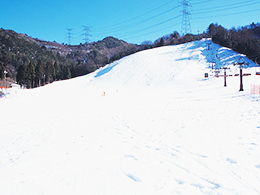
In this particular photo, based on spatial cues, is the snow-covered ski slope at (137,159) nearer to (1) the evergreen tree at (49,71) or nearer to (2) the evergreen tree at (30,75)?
(2) the evergreen tree at (30,75)

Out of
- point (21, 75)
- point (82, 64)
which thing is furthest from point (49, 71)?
point (82, 64)

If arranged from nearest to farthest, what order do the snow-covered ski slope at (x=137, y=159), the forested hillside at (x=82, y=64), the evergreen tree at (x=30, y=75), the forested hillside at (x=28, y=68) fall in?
the snow-covered ski slope at (x=137, y=159)
the forested hillside at (x=82, y=64)
the evergreen tree at (x=30, y=75)
the forested hillside at (x=28, y=68)

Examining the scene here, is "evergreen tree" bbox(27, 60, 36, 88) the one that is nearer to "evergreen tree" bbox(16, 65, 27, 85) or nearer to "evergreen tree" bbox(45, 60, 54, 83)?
"evergreen tree" bbox(16, 65, 27, 85)

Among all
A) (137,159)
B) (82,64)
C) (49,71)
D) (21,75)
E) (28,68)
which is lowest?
(137,159)

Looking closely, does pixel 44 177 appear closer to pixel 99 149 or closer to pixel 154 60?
pixel 99 149

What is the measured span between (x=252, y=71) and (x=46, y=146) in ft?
138

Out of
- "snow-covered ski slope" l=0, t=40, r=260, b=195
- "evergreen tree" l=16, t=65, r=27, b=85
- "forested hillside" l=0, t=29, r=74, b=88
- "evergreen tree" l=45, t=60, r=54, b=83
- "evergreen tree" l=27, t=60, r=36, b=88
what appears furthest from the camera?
"evergreen tree" l=45, t=60, r=54, b=83

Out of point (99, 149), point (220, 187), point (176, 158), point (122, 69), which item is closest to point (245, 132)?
point (176, 158)

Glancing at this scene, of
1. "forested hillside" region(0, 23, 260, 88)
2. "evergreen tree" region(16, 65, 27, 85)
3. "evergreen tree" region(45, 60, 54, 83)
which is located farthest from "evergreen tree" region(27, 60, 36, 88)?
"evergreen tree" region(45, 60, 54, 83)

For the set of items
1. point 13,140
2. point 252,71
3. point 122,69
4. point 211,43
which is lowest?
point 13,140

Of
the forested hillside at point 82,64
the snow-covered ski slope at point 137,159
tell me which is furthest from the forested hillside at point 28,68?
the snow-covered ski slope at point 137,159

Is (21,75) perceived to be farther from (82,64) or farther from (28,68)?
(82,64)

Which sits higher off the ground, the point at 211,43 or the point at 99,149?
the point at 211,43

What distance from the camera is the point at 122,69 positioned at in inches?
1949
